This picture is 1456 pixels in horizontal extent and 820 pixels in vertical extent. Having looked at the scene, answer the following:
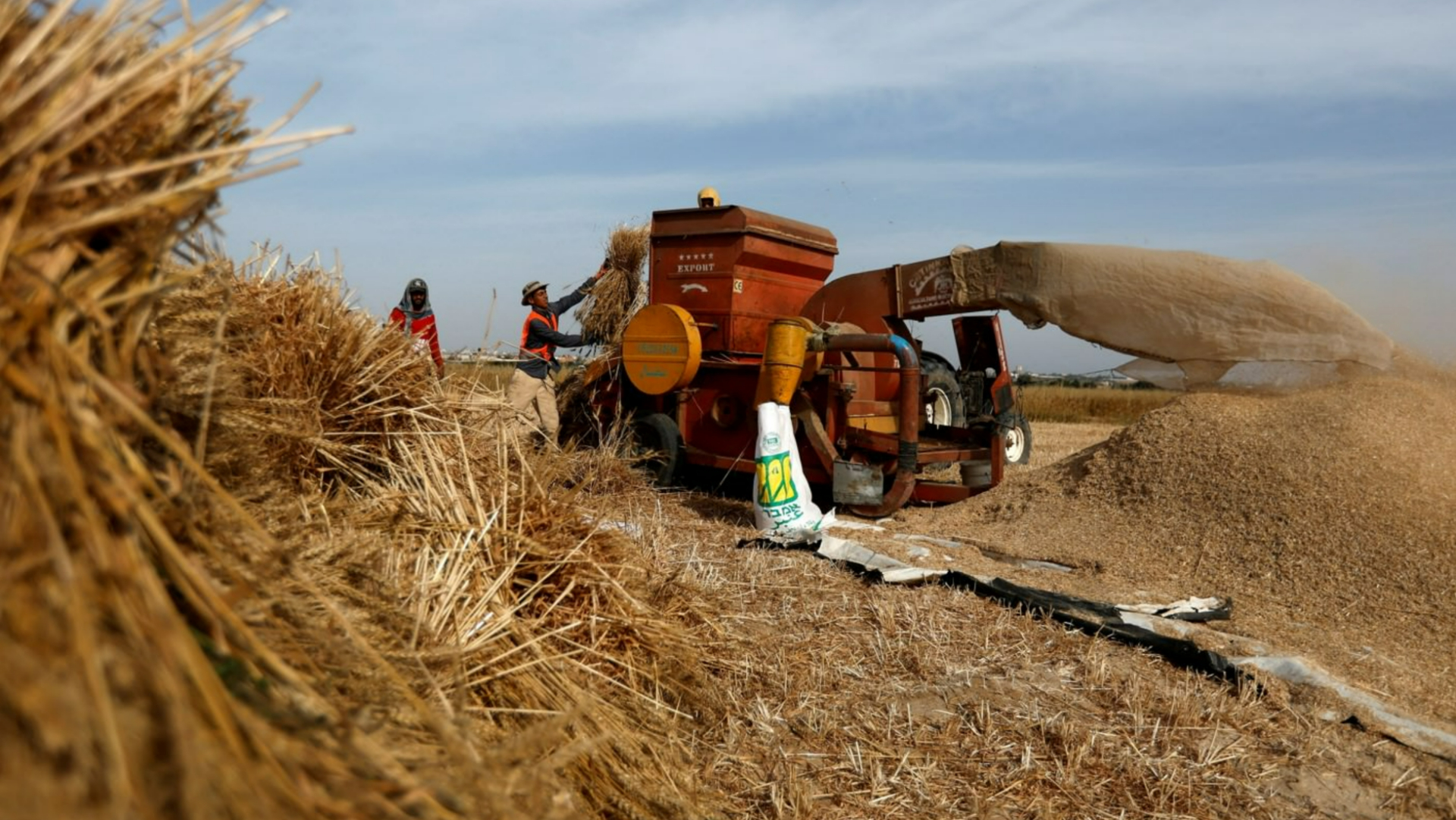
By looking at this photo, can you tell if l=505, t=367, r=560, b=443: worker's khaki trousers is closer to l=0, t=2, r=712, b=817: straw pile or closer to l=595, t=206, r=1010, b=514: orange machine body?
l=595, t=206, r=1010, b=514: orange machine body

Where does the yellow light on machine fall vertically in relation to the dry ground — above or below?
above

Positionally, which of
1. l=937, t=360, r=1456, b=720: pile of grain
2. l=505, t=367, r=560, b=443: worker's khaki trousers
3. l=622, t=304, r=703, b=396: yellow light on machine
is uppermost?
l=622, t=304, r=703, b=396: yellow light on machine

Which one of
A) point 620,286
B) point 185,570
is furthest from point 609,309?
point 185,570

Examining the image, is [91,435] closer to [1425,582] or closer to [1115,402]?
[1425,582]

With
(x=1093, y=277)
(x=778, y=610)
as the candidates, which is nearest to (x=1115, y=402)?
(x=1093, y=277)

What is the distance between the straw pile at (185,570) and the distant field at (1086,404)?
783 inches

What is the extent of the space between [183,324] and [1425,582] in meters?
5.33

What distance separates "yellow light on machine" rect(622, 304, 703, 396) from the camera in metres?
8.03

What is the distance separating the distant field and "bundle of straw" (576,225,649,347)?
535 inches

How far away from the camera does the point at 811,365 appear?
7.32m

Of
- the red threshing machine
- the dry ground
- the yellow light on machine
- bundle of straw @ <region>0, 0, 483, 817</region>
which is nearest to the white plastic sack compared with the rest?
the red threshing machine

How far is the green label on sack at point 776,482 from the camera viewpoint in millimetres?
6402

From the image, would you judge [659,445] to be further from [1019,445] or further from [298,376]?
[298,376]

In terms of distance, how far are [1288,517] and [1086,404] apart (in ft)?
61.0
